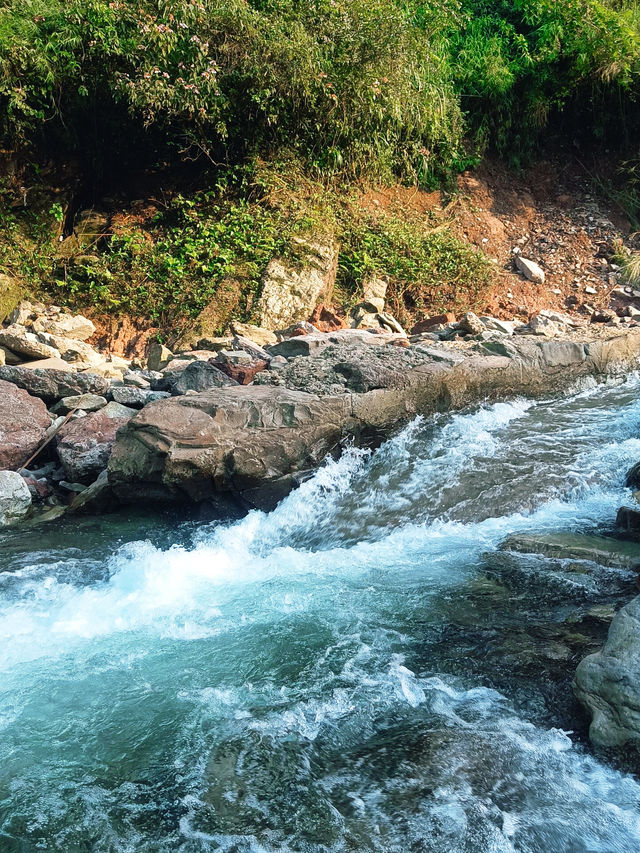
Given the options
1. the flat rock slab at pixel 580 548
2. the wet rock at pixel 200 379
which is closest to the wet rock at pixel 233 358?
the wet rock at pixel 200 379

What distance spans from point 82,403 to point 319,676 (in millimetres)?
4061

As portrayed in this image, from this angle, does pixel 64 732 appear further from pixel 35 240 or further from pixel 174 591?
pixel 35 240

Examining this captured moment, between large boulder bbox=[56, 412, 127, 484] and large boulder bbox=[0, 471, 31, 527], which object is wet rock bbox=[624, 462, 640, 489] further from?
large boulder bbox=[0, 471, 31, 527]

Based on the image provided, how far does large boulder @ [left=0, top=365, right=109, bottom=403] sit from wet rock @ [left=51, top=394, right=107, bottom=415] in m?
0.12

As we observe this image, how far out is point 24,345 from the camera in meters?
7.24

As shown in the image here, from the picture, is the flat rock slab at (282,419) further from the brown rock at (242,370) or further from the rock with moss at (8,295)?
the rock with moss at (8,295)

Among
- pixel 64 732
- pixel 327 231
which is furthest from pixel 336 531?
pixel 327 231

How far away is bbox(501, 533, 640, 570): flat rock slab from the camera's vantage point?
3.52 m

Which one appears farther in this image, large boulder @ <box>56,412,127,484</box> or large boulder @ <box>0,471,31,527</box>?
large boulder @ <box>56,412,127,484</box>

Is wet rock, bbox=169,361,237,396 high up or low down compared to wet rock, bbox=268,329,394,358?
down

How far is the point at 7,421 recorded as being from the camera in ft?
18.4

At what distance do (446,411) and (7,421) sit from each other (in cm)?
363

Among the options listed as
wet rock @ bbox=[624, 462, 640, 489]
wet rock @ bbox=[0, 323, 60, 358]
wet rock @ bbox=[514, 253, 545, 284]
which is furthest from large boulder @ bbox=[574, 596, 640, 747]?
wet rock @ bbox=[514, 253, 545, 284]

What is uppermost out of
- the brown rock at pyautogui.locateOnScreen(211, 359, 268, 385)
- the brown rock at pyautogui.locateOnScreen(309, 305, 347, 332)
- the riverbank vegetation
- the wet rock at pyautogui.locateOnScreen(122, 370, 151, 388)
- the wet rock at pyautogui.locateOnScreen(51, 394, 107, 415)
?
the riverbank vegetation
